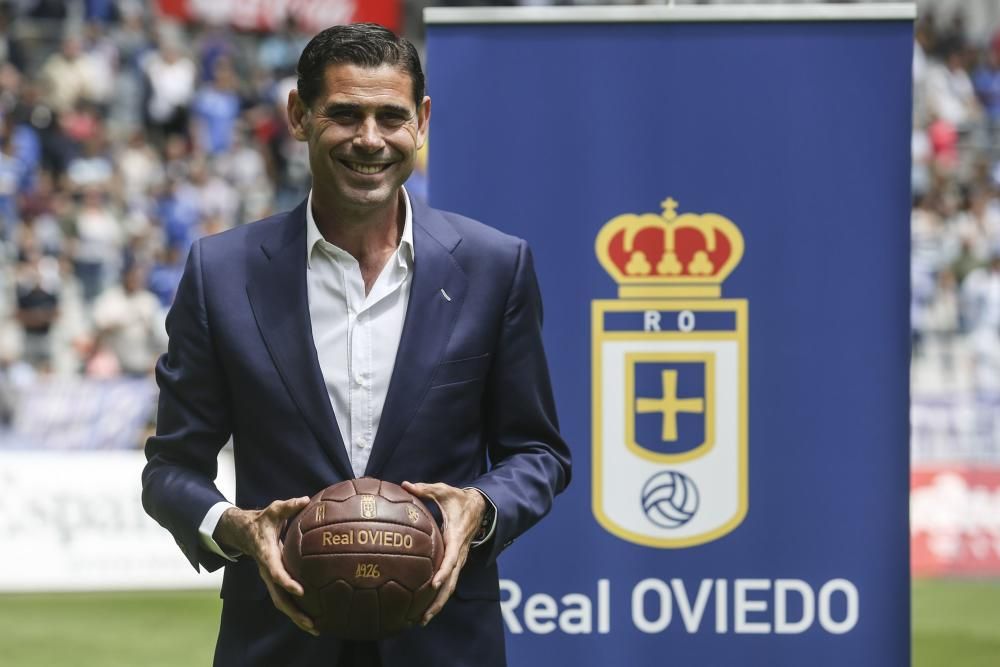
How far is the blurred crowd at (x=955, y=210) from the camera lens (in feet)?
48.4

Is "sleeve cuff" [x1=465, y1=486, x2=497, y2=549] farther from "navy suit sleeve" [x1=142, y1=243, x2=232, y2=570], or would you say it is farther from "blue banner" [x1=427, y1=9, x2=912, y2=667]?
"blue banner" [x1=427, y1=9, x2=912, y2=667]

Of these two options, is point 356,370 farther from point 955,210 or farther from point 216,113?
point 216,113

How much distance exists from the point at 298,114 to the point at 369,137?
0.23 metres

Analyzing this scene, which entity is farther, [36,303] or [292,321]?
[36,303]

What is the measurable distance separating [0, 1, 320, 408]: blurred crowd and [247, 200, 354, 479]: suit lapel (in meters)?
10.1

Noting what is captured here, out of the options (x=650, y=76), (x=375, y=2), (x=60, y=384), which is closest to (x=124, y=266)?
(x=60, y=384)

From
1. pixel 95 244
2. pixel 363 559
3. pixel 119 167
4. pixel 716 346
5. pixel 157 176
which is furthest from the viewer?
pixel 157 176

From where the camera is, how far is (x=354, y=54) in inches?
123

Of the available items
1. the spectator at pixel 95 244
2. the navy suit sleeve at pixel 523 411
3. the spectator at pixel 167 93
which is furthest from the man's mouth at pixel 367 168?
the spectator at pixel 167 93

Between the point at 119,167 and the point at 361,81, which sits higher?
the point at 119,167

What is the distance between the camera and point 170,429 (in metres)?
3.23

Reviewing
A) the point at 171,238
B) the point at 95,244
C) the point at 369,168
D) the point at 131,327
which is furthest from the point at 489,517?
the point at 171,238

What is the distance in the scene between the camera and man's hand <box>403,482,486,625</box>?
2.97 meters

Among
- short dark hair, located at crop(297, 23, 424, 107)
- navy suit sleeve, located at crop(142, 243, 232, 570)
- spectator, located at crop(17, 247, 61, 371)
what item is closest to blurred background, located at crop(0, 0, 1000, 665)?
spectator, located at crop(17, 247, 61, 371)
